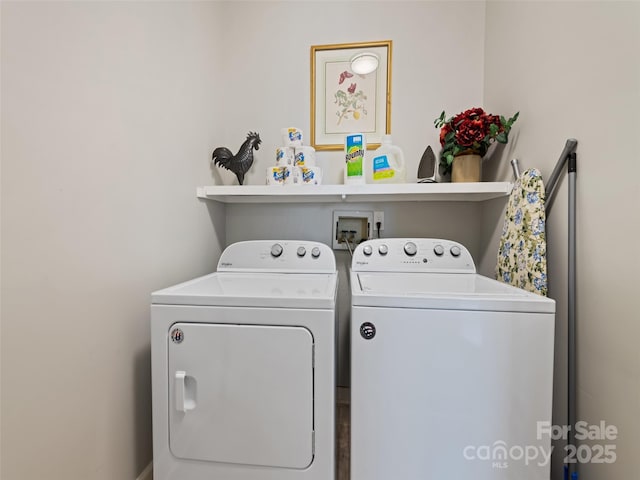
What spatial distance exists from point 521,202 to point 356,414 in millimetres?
936

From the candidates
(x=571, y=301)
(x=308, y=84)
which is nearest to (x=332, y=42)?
(x=308, y=84)

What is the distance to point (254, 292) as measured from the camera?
2.97ft

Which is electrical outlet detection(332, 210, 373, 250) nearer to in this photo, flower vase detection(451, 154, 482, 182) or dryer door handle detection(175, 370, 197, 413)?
flower vase detection(451, 154, 482, 182)

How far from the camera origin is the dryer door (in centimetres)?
79

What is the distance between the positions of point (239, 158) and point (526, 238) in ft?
4.31

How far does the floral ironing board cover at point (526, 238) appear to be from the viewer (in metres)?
0.92

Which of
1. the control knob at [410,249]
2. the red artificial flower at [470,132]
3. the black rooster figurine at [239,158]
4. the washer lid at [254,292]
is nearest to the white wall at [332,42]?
the black rooster figurine at [239,158]

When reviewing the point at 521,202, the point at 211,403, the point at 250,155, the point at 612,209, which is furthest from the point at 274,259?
the point at 612,209

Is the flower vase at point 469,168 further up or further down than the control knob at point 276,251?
further up

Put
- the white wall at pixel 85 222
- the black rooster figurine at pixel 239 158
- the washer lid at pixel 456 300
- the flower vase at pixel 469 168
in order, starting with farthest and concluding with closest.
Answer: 1. the black rooster figurine at pixel 239 158
2. the flower vase at pixel 469 168
3. the washer lid at pixel 456 300
4. the white wall at pixel 85 222

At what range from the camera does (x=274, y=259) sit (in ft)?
4.47

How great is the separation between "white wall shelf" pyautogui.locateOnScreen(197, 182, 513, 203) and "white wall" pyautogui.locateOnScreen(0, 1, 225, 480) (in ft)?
0.94

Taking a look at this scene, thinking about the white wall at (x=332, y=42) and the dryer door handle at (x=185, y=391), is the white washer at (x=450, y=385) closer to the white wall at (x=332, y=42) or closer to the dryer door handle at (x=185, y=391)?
the dryer door handle at (x=185, y=391)

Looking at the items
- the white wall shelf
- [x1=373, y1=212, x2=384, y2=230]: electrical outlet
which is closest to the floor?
[x1=373, y1=212, x2=384, y2=230]: electrical outlet
